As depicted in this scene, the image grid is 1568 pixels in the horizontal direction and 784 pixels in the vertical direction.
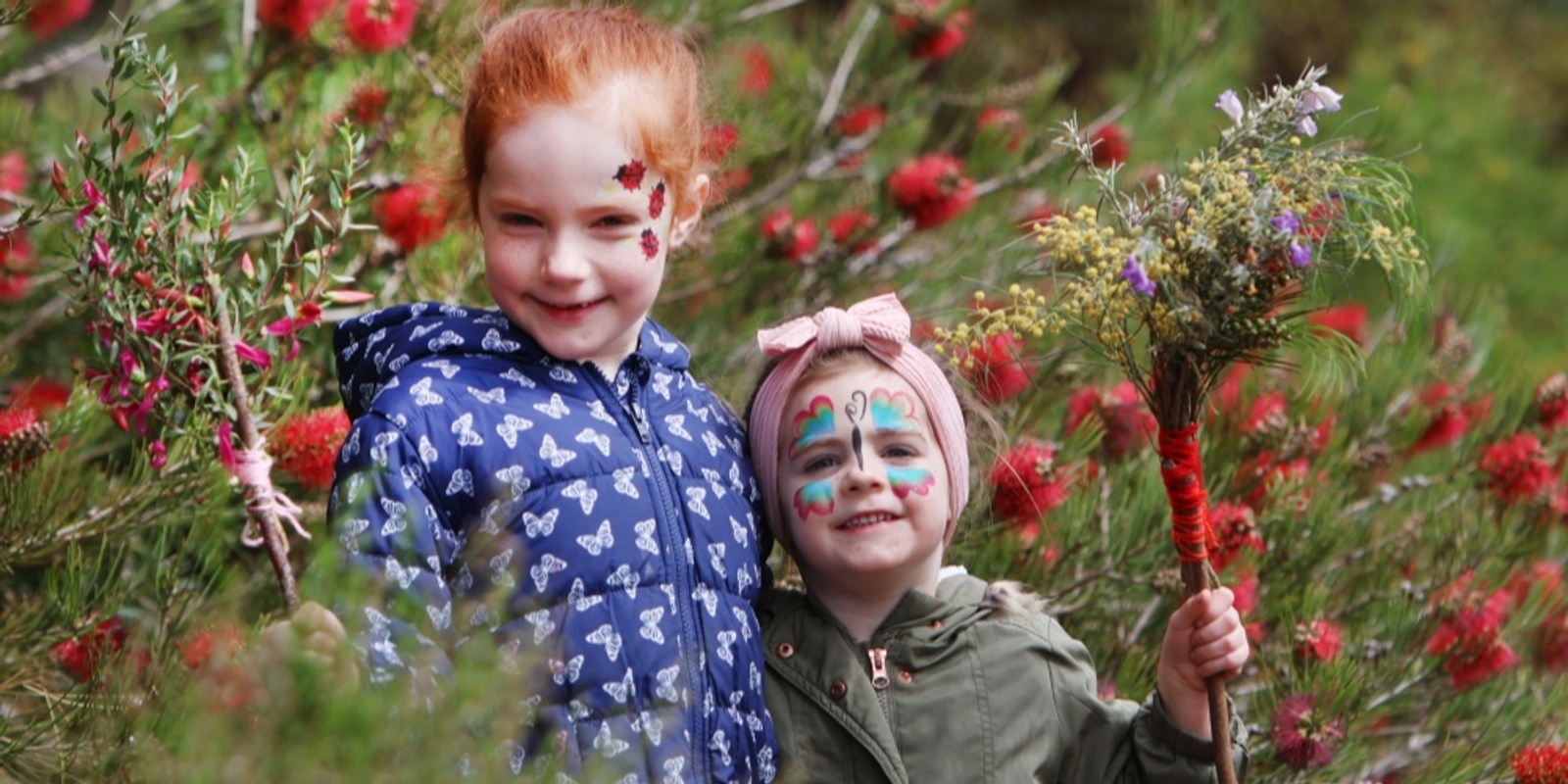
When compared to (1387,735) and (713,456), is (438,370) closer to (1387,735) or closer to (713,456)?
(713,456)

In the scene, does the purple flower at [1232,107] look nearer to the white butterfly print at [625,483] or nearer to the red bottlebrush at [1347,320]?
the white butterfly print at [625,483]

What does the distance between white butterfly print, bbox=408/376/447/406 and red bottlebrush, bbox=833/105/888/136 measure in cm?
179

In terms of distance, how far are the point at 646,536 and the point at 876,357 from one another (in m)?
0.34

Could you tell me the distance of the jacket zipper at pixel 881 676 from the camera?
1741mm

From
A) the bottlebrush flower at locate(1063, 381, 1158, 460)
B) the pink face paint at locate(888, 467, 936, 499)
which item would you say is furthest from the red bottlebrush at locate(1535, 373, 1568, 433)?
the pink face paint at locate(888, 467, 936, 499)

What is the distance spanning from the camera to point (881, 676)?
5.75 ft

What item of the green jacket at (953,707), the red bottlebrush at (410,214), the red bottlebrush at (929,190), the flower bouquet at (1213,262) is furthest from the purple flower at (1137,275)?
the red bottlebrush at (929,190)

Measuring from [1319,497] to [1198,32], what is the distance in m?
1.17

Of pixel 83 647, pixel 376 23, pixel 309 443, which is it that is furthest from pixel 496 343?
pixel 376 23

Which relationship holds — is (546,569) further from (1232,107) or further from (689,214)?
(1232,107)

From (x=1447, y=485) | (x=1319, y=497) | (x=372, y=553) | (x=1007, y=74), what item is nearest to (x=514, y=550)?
(x=372, y=553)

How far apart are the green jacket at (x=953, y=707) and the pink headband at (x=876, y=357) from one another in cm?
10

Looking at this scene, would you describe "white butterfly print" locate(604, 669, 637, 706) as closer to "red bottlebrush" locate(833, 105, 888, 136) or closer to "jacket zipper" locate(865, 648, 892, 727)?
"jacket zipper" locate(865, 648, 892, 727)

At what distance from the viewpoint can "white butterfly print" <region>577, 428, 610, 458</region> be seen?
163 centimetres
